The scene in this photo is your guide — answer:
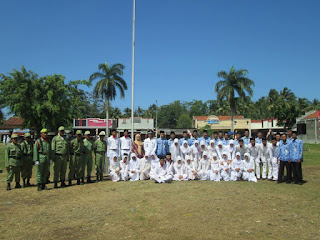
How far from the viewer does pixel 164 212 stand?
251 inches

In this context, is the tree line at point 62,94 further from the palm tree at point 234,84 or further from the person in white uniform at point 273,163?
the person in white uniform at point 273,163

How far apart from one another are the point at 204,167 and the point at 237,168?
124cm

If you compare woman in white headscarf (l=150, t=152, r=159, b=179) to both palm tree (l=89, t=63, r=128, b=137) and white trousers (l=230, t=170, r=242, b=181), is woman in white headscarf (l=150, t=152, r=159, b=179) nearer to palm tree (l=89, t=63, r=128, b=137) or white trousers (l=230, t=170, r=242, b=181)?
Result: white trousers (l=230, t=170, r=242, b=181)

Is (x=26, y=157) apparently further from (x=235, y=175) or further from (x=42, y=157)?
(x=235, y=175)

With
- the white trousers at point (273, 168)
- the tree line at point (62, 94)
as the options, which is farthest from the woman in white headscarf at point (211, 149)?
the tree line at point (62, 94)

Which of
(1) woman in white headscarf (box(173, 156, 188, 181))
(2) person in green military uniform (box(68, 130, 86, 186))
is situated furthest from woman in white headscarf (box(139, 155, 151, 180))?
(2) person in green military uniform (box(68, 130, 86, 186))

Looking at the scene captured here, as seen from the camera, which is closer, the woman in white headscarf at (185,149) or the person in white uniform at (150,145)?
the person in white uniform at (150,145)

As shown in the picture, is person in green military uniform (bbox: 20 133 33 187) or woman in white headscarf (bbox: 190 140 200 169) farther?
woman in white headscarf (bbox: 190 140 200 169)

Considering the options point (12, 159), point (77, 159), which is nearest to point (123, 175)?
point (77, 159)

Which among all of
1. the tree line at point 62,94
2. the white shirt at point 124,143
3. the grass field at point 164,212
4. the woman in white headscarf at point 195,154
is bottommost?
the grass field at point 164,212

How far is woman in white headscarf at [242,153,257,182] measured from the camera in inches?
404

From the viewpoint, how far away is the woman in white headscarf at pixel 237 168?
34.2 ft

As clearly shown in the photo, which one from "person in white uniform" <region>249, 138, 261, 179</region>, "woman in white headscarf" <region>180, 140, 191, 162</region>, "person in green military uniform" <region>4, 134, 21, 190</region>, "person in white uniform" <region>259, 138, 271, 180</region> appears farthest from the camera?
"woman in white headscarf" <region>180, 140, 191, 162</region>

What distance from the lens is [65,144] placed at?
375 inches
